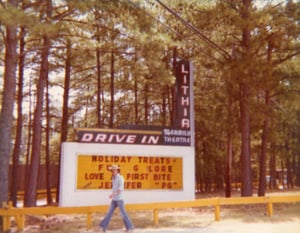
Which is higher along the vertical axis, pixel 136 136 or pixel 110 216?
pixel 136 136

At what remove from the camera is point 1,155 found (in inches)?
564

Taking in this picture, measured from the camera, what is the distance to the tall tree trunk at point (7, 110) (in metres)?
14.3

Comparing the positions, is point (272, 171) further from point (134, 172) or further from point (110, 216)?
point (110, 216)

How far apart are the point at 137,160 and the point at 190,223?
9.21 feet

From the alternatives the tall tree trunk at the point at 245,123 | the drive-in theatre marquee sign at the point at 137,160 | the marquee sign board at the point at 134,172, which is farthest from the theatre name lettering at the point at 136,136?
the tall tree trunk at the point at 245,123

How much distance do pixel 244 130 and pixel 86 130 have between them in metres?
8.75

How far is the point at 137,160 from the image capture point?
15.8 meters

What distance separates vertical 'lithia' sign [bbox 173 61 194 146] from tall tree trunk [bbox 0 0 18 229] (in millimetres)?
6002

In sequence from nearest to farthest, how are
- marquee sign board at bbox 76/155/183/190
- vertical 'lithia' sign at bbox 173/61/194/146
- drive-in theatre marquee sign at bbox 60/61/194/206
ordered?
drive-in theatre marquee sign at bbox 60/61/194/206
marquee sign board at bbox 76/155/183/190
vertical 'lithia' sign at bbox 173/61/194/146

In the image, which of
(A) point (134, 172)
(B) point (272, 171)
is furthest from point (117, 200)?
(B) point (272, 171)

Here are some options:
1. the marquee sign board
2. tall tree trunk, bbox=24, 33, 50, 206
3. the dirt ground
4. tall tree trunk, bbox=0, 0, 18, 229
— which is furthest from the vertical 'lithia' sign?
tall tree trunk, bbox=0, 0, 18, 229

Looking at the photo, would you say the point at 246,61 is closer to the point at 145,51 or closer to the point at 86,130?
the point at 145,51

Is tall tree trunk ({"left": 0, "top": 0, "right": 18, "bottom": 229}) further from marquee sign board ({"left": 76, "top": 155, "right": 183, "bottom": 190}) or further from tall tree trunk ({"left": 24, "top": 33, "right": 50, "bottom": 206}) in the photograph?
tall tree trunk ({"left": 24, "top": 33, "right": 50, "bottom": 206})

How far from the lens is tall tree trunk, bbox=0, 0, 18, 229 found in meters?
14.3
